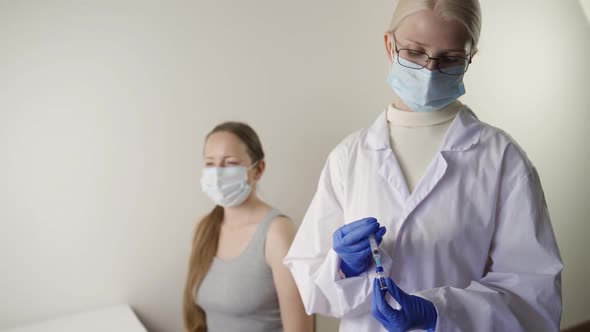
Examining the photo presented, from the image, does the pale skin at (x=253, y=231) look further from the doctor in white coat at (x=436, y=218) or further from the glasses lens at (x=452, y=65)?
the glasses lens at (x=452, y=65)

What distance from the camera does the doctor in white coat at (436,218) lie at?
1.00 metres

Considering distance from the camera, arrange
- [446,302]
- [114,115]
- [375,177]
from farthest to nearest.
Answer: [114,115] → [375,177] → [446,302]

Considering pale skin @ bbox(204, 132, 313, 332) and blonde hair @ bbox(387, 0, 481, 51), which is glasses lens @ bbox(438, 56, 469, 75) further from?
pale skin @ bbox(204, 132, 313, 332)

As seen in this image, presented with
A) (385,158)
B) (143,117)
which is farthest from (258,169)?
(385,158)

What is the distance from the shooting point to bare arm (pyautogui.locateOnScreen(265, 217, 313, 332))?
1519 mm

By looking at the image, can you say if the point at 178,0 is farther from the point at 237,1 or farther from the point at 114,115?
the point at 114,115

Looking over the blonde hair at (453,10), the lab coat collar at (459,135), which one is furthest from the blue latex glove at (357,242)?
the blonde hair at (453,10)

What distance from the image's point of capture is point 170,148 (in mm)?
1733

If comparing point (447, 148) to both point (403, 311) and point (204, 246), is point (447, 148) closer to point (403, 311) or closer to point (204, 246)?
point (403, 311)

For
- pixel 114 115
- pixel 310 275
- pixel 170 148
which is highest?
pixel 114 115

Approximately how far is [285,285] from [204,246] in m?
0.34

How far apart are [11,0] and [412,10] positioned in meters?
1.27

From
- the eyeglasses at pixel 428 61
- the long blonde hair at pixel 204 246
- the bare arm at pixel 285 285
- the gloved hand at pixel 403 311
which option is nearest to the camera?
the gloved hand at pixel 403 311

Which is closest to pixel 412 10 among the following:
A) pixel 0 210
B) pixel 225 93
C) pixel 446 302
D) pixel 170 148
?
pixel 446 302
